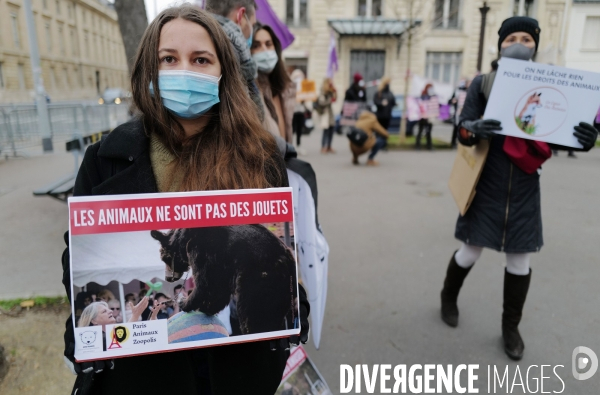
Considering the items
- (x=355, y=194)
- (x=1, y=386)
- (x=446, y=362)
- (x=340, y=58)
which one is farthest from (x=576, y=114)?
(x=340, y=58)

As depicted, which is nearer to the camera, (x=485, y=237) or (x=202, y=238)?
(x=202, y=238)

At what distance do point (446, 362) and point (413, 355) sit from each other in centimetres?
21

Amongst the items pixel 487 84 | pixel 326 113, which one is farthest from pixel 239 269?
pixel 326 113

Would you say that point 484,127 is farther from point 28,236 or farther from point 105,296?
point 28,236

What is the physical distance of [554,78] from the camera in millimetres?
2400

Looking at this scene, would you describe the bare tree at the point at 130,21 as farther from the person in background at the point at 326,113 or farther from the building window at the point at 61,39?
the building window at the point at 61,39

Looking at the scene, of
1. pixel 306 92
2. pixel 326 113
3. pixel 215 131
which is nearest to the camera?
pixel 215 131

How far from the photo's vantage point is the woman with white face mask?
2.82 m

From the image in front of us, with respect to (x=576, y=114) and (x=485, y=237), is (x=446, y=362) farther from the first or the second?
(x=576, y=114)

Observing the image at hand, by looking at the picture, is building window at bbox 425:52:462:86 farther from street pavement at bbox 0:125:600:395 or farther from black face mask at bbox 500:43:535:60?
black face mask at bbox 500:43:535:60

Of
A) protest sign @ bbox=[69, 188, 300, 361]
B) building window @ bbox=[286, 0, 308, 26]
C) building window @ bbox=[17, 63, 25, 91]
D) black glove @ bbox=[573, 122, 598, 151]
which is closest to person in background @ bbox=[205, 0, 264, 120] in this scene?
protest sign @ bbox=[69, 188, 300, 361]

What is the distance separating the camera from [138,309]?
1.23 meters

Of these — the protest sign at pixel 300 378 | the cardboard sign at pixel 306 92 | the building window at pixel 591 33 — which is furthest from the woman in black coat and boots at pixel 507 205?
the cardboard sign at pixel 306 92

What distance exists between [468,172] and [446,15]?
23.8 meters
